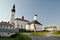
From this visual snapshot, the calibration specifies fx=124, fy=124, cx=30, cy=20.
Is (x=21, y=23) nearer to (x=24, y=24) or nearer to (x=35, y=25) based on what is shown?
(x=24, y=24)

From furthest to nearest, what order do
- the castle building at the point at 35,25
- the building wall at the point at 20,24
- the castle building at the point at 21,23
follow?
1. the castle building at the point at 21,23
2. the building wall at the point at 20,24
3. the castle building at the point at 35,25

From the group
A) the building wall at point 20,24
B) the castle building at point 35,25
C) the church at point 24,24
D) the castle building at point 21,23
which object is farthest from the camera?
the castle building at point 21,23

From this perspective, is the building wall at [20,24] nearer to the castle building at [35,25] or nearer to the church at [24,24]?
the church at [24,24]

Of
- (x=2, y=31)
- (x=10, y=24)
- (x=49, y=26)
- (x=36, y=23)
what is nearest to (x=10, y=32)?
(x=2, y=31)

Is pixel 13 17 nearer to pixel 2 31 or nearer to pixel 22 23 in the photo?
pixel 22 23

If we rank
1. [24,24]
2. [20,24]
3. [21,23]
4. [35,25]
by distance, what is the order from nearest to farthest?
[35,25] → [20,24] → [21,23] → [24,24]

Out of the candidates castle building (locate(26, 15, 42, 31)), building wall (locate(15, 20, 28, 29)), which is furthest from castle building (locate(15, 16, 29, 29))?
castle building (locate(26, 15, 42, 31))

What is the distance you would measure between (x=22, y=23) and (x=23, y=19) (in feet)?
14.4

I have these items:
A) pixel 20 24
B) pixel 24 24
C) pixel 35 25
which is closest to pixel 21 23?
pixel 20 24

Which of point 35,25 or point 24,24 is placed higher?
point 24,24

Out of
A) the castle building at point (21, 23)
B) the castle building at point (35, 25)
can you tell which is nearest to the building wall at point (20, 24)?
the castle building at point (21, 23)

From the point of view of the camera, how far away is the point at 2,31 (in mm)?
57375

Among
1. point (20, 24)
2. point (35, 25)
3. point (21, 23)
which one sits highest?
point (21, 23)

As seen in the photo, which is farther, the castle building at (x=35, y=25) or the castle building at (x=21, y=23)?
the castle building at (x=21, y=23)
